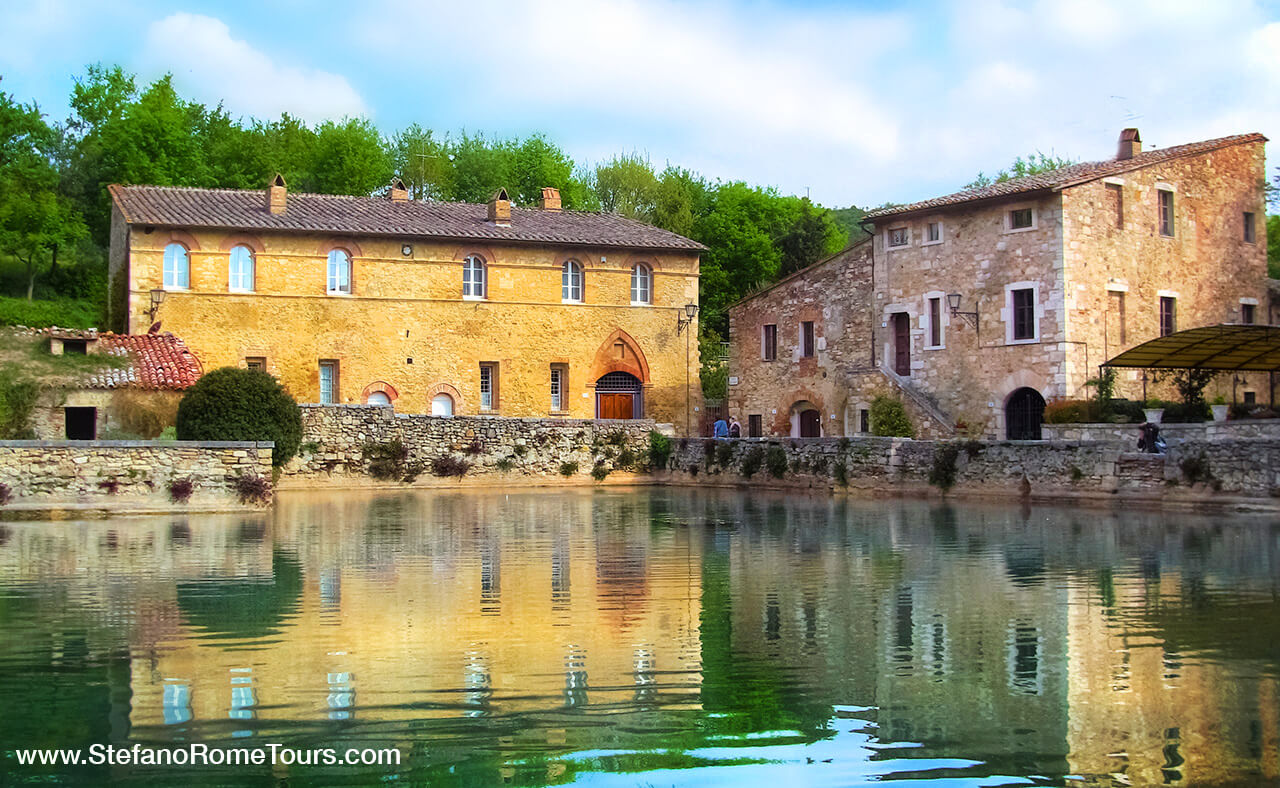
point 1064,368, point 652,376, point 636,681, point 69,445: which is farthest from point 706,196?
point 636,681

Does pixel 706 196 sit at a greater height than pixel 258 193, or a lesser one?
greater

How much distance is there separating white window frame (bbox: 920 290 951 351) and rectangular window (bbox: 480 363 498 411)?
12473mm

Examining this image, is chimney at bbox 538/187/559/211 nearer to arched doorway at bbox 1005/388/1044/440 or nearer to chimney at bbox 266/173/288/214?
chimney at bbox 266/173/288/214

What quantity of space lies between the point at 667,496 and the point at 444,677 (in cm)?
1816

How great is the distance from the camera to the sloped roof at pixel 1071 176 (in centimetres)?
2947

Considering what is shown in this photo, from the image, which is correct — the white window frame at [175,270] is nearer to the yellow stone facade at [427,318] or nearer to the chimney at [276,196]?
the yellow stone facade at [427,318]

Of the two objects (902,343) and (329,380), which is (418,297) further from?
(902,343)

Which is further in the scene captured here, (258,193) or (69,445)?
(258,193)

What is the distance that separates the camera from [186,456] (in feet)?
61.8

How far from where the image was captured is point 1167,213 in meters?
31.1

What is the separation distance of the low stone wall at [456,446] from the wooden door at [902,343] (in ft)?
22.8

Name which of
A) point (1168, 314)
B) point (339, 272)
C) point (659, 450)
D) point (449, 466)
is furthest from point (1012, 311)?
point (339, 272)

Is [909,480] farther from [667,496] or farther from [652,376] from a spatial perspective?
[652,376]

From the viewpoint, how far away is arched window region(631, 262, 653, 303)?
3769cm
